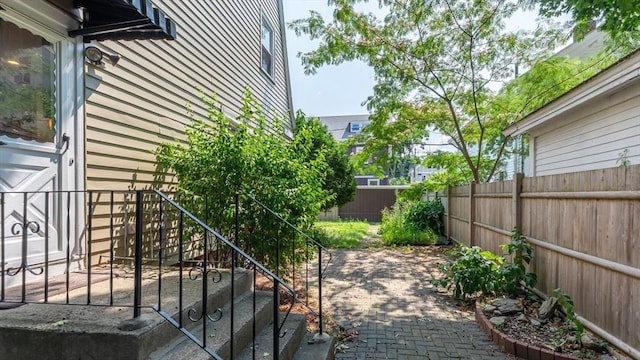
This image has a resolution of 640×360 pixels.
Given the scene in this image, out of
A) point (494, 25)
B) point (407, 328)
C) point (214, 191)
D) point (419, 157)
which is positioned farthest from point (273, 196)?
point (419, 157)

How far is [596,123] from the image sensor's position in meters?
5.59

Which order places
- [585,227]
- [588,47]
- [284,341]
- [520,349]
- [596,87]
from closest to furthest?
[284,341], [520,349], [585,227], [596,87], [588,47]

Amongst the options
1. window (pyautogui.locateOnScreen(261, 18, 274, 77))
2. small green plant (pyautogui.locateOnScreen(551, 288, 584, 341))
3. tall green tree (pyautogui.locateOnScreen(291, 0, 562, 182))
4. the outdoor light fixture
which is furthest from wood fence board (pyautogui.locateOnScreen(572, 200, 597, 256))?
window (pyautogui.locateOnScreen(261, 18, 274, 77))

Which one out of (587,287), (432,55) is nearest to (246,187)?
(587,287)

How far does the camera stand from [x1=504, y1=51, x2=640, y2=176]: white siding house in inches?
178

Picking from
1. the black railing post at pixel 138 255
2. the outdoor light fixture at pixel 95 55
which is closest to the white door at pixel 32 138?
the outdoor light fixture at pixel 95 55

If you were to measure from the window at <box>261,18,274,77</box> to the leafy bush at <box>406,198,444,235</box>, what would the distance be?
243 inches

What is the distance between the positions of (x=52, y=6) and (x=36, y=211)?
5.77 feet

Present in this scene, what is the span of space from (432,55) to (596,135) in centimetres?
434

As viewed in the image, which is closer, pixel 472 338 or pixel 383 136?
pixel 472 338

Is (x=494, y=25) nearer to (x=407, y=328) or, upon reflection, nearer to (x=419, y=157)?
(x=419, y=157)

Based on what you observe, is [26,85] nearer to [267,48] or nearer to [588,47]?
[267,48]

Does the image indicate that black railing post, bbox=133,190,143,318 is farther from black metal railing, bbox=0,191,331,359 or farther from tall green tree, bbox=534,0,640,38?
tall green tree, bbox=534,0,640,38

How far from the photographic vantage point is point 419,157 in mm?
11391
